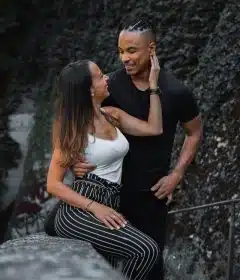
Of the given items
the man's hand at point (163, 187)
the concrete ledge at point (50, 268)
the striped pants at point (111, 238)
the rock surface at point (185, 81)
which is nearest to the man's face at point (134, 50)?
the man's hand at point (163, 187)

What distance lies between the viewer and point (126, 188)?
3279 mm

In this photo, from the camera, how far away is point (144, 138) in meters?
3.26

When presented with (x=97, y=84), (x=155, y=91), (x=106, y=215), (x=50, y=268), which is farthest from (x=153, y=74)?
(x=50, y=268)

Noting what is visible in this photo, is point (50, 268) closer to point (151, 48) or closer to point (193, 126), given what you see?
point (151, 48)

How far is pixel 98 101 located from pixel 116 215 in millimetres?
453

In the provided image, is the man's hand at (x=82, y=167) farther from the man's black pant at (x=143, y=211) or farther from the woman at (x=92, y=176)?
the man's black pant at (x=143, y=211)

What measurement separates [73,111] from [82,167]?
0.21 metres

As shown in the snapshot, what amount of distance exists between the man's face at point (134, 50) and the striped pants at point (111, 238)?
0.63 meters

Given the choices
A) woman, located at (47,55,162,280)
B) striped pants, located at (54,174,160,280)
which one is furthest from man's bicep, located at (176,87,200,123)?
striped pants, located at (54,174,160,280)

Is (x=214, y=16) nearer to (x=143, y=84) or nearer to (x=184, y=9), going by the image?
(x=184, y=9)

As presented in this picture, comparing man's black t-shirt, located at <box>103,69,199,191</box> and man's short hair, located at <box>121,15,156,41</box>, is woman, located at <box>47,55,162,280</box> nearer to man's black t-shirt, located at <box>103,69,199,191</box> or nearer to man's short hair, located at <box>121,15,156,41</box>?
man's black t-shirt, located at <box>103,69,199,191</box>

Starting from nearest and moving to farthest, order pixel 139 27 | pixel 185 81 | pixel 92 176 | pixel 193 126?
1. pixel 92 176
2. pixel 139 27
3. pixel 193 126
4. pixel 185 81

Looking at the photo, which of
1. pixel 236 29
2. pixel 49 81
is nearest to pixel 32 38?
pixel 49 81

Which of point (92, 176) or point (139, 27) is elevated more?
point (139, 27)
